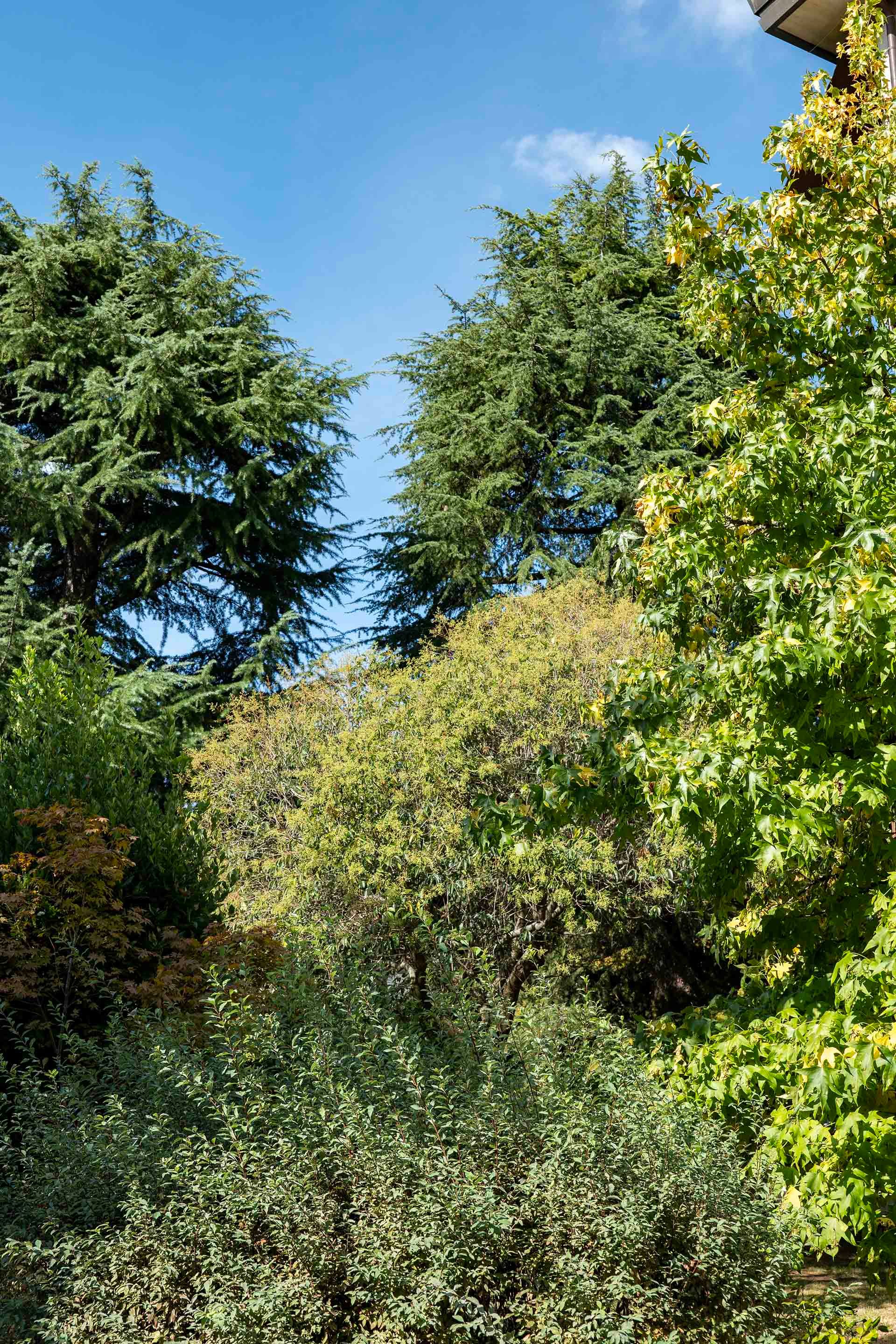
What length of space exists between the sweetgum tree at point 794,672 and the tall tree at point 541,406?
10.1 m

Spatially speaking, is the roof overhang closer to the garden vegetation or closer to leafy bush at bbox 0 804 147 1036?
the garden vegetation

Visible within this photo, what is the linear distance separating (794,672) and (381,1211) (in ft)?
8.51

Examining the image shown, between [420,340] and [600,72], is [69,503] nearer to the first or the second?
[420,340]

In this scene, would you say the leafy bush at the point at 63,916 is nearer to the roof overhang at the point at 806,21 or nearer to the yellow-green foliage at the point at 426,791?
the yellow-green foliage at the point at 426,791

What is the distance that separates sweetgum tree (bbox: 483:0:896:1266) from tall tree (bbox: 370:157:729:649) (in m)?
10.1

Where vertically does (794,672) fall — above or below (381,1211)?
above

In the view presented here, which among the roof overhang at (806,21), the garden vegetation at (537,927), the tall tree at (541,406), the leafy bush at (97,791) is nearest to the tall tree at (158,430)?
the tall tree at (541,406)

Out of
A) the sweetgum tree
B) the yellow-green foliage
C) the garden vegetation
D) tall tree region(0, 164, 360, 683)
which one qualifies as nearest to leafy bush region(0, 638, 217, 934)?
the garden vegetation

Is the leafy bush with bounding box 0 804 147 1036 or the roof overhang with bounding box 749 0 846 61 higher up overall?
the roof overhang with bounding box 749 0 846 61

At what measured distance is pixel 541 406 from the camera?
58.9 ft

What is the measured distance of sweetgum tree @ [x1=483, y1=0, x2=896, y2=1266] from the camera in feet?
13.0

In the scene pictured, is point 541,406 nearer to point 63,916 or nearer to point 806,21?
point 806,21

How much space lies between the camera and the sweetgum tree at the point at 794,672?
396 cm

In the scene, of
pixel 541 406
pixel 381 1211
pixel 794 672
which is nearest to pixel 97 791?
pixel 381 1211
